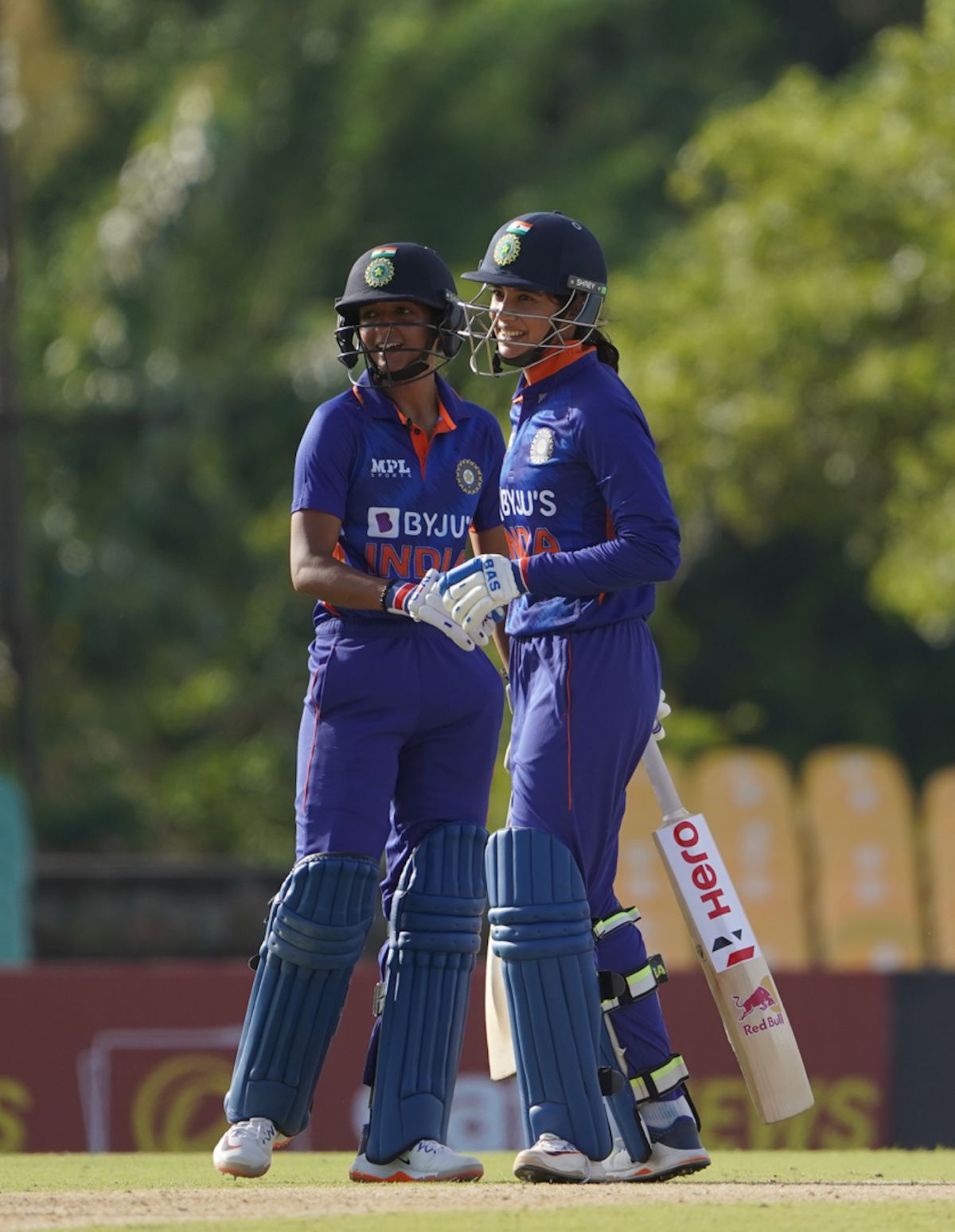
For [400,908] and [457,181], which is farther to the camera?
[457,181]

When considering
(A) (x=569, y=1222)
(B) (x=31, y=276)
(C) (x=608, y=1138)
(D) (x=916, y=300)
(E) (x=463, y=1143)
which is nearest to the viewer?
(A) (x=569, y=1222)

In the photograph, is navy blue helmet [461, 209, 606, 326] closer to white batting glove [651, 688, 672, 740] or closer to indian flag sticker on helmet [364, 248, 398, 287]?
indian flag sticker on helmet [364, 248, 398, 287]

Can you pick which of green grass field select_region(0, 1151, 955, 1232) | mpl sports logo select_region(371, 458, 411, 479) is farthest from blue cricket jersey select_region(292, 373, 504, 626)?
green grass field select_region(0, 1151, 955, 1232)

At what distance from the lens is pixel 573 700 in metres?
5.41

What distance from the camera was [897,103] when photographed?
57.9 ft

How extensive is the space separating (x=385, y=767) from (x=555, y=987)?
0.66 m

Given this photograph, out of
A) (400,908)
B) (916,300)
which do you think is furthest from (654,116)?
(400,908)

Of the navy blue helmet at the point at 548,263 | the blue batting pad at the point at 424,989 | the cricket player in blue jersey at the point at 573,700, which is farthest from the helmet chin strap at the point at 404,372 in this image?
the blue batting pad at the point at 424,989

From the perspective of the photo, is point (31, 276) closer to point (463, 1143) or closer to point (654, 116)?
point (654, 116)

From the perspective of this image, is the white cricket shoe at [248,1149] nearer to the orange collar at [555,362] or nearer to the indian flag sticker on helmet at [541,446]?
the indian flag sticker on helmet at [541,446]

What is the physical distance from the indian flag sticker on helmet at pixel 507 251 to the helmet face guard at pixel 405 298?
184 mm

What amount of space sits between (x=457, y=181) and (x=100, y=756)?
9648mm

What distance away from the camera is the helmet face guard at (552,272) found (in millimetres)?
5574

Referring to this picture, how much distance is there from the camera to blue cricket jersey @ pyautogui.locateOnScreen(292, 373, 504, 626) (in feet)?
18.5
